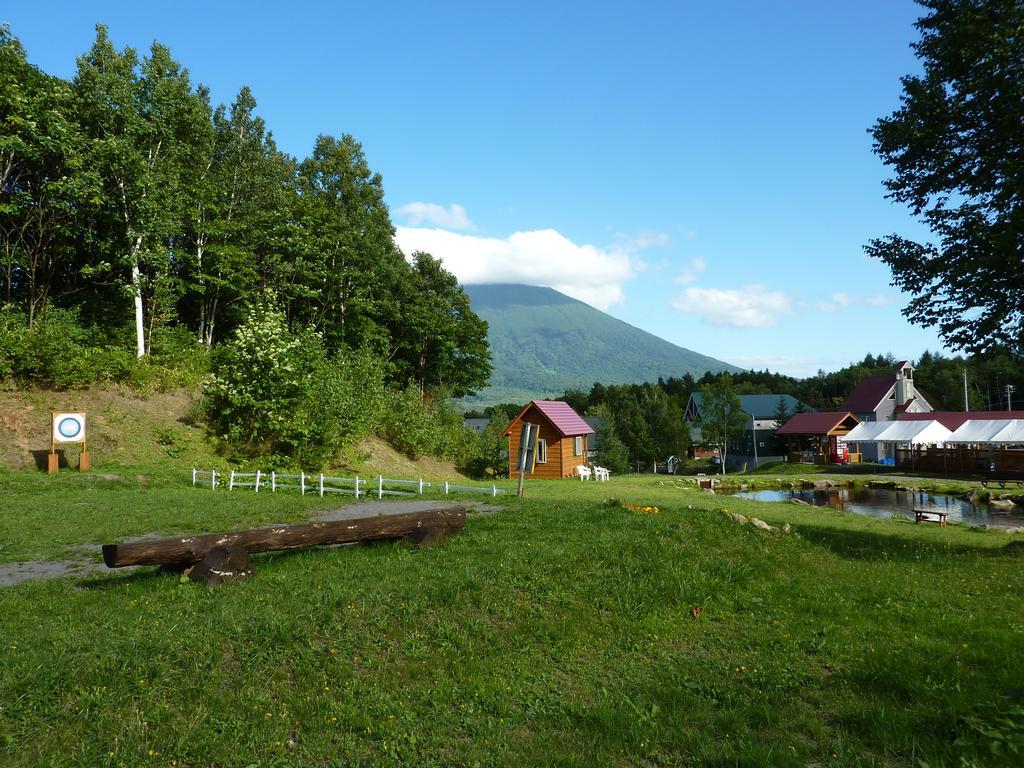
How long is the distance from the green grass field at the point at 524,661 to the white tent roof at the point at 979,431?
4128 cm

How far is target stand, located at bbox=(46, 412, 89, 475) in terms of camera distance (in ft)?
80.1

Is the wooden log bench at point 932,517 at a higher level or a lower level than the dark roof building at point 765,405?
lower

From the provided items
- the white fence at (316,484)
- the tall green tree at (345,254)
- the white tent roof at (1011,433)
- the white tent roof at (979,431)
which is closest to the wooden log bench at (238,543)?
the white fence at (316,484)

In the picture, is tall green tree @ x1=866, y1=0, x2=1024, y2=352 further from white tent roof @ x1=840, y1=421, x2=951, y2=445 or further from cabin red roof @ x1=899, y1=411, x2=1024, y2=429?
cabin red roof @ x1=899, y1=411, x2=1024, y2=429

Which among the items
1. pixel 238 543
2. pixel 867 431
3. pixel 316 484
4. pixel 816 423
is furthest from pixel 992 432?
pixel 238 543

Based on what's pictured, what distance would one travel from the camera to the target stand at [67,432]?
24.4m

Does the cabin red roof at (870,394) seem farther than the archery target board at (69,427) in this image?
Yes

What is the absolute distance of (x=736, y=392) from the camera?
90750 mm

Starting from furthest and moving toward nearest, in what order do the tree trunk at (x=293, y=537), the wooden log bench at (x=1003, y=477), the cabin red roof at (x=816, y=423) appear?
the cabin red roof at (x=816, y=423)
the wooden log bench at (x=1003, y=477)
the tree trunk at (x=293, y=537)

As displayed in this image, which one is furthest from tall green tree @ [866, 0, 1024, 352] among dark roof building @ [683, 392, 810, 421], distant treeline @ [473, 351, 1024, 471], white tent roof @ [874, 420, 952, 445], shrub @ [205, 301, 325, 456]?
dark roof building @ [683, 392, 810, 421]

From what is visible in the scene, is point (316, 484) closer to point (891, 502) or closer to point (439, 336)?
point (891, 502)

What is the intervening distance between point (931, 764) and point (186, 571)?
1033cm

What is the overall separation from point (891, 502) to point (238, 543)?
36.3 meters

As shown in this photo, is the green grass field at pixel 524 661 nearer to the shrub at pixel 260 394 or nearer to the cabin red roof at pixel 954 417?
the shrub at pixel 260 394
